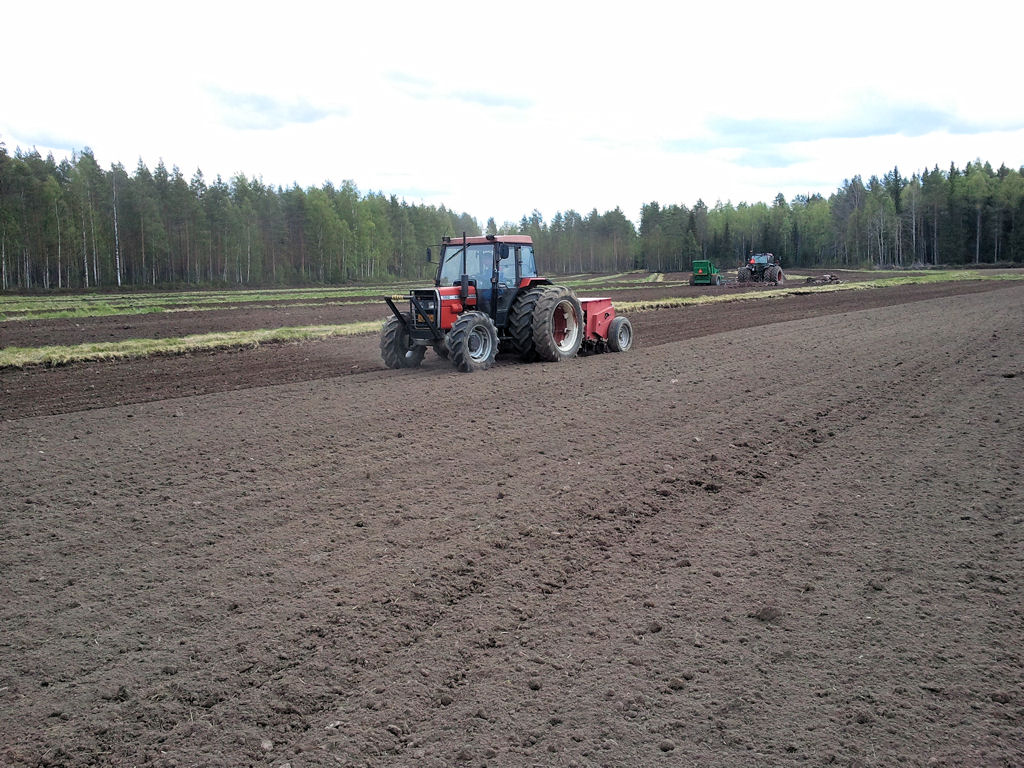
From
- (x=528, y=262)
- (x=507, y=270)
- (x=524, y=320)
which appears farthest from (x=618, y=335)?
(x=507, y=270)

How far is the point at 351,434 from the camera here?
8.59m

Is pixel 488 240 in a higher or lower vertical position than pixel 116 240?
lower

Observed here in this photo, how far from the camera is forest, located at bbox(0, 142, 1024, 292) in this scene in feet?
206

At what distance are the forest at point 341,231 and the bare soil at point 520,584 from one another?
55.5 metres

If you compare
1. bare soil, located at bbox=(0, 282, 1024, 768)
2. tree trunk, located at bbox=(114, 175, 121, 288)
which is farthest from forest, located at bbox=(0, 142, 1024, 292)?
bare soil, located at bbox=(0, 282, 1024, 768)

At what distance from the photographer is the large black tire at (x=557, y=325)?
44.9 ft

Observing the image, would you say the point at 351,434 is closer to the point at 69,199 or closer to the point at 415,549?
the point at 415,549

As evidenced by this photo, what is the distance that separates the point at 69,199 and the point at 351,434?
67833mm

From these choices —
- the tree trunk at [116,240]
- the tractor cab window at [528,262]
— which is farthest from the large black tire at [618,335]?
the tree trunk at [116,240]

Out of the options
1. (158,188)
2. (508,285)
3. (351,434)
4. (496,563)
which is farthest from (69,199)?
(496,563)

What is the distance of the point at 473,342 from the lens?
13.3m

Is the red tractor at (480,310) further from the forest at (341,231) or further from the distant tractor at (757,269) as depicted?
the forest at (341,231)

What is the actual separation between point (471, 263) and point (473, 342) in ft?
4.89

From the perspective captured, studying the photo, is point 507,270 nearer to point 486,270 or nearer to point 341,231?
point 486,270
